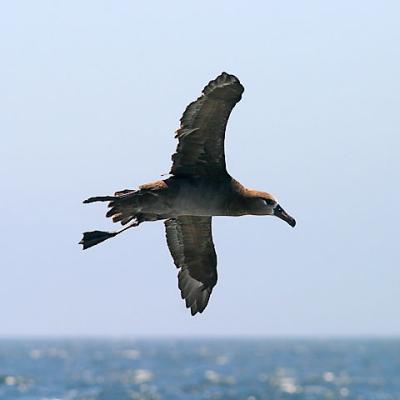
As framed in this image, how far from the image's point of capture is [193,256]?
49.5 feet

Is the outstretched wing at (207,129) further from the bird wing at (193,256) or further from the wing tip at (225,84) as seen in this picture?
the bird wing at (193,256)

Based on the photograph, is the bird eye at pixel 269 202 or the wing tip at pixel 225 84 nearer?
the wing tip at pixel 225 84

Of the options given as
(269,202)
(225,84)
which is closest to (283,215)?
(269,202)

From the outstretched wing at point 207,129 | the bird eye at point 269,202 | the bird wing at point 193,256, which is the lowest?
the bird wing at point 193,256

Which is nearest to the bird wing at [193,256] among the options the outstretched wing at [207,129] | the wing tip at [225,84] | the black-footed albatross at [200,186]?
the black-footed albatross at [200,186]

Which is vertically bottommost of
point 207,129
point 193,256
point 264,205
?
point 193,256

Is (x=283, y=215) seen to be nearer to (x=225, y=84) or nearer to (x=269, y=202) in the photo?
(x=269, y=202)

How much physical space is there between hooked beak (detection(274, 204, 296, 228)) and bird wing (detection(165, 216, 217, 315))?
4.02 ft

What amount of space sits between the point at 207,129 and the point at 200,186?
69 centimetres

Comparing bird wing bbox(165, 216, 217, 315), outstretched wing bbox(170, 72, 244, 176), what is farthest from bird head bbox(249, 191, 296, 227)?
bird wing bbox(165, 216, 217, 315)

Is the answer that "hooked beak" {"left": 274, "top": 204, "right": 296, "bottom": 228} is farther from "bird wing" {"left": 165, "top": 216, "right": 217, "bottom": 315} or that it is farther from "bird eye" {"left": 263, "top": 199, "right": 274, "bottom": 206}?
"bird wing" {"left": 165, "top": 216, "right": 217, "bottom": 315}

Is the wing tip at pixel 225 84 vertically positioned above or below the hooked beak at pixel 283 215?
above

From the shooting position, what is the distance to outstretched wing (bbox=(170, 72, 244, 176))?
42.4 ft

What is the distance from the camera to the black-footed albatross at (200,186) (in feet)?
42.5
